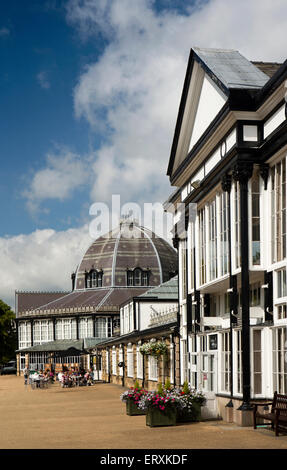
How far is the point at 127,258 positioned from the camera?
92812mm

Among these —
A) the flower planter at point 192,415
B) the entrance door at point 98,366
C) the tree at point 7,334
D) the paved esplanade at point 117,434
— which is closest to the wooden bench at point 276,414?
the paved esplanade at point 117,434

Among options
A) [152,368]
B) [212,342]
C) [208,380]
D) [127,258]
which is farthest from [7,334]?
[212,342]

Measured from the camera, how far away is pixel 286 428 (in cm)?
1589

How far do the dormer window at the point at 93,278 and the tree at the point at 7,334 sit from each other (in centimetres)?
1122

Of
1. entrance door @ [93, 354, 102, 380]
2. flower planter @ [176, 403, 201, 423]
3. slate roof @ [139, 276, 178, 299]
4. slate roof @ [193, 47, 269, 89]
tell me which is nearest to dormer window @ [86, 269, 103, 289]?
entrance door @ [93, 354, 102, 380]

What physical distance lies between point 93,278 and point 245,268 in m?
75.5

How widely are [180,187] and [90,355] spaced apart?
41.6 m

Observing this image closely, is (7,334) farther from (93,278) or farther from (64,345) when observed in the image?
(64,345)

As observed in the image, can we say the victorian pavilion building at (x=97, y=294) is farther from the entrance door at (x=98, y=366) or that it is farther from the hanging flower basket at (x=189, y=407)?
the hanging flower basket at (x=189, y=407)

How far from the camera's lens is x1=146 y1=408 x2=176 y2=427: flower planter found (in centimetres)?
1866

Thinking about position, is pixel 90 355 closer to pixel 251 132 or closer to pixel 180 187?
pixel 180 187

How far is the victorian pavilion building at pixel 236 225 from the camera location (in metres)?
18.5

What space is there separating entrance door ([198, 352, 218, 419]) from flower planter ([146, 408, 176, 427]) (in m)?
1.70
